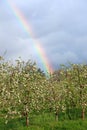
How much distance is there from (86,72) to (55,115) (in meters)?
5.46

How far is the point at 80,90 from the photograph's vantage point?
34281 mm

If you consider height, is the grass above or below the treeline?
below

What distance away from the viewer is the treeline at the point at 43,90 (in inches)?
1049

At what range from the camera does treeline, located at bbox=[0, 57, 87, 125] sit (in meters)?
26.7

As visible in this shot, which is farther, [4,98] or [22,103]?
[22,103]

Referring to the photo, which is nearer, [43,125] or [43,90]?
[43,125]

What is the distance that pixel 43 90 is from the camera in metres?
33.7

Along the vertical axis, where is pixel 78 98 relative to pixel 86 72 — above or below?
below

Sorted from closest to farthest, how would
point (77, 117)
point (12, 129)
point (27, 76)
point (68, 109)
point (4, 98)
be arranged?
point (4, 98)
point (12, 129)
point (27, 76)
point (77, 117)
point (68, 109)

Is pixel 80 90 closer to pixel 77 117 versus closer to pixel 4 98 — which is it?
pixel 77 117

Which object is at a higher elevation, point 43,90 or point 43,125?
point 43,90

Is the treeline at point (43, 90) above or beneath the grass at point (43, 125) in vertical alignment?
above

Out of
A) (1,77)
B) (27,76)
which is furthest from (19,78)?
(1,77)

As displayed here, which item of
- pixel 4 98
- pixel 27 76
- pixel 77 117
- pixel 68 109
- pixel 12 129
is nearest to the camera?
pixel 4 98
